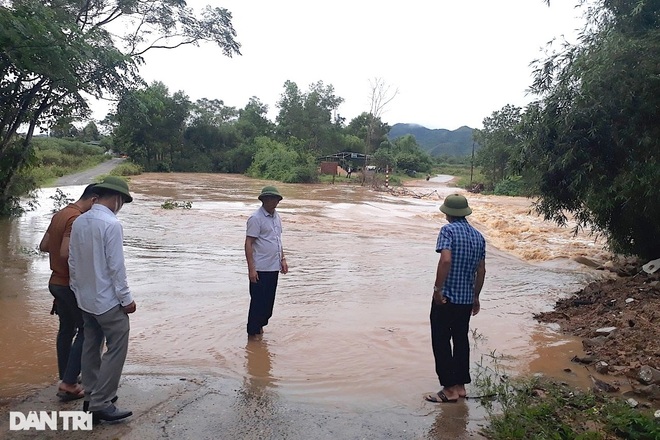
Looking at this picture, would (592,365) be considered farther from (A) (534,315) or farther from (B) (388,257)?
(B) (388,257)

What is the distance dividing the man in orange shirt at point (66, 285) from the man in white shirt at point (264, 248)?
1.82 metres

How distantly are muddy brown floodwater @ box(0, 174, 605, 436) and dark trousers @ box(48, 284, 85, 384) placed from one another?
0.62 m

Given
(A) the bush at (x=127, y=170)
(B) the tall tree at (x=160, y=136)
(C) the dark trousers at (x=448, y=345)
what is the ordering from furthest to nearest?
(B) the tall tree at (x=160, y=136) < (A) the bush at (x=127, y=170) < (C) the dark trousers at (x=448, y=345)

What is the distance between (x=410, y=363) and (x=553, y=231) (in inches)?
630

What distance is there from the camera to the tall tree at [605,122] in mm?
7188

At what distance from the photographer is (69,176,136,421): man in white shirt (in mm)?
3486

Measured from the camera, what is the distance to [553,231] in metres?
19.5

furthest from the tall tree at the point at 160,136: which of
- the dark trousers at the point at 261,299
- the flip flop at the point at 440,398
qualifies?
the flip flop at the point at 440,398

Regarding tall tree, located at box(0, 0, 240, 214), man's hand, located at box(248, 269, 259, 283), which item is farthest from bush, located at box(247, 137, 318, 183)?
man's hand, located at box(248, 269, 259, 283)

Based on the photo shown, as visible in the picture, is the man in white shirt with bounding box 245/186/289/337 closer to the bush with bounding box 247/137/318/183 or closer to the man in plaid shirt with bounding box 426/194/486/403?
the man in plaid shirt with bounding box 426/194/486/403

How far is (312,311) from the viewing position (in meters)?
7.70

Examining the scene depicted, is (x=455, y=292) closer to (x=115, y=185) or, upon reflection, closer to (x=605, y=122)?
(x=115, y=185)

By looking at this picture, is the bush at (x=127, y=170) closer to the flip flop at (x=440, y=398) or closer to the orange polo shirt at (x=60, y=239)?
the orange polo shirt at (x=60, y=239)

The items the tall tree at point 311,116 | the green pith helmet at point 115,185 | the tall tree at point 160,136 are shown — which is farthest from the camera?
the tall tree at point 311,116
